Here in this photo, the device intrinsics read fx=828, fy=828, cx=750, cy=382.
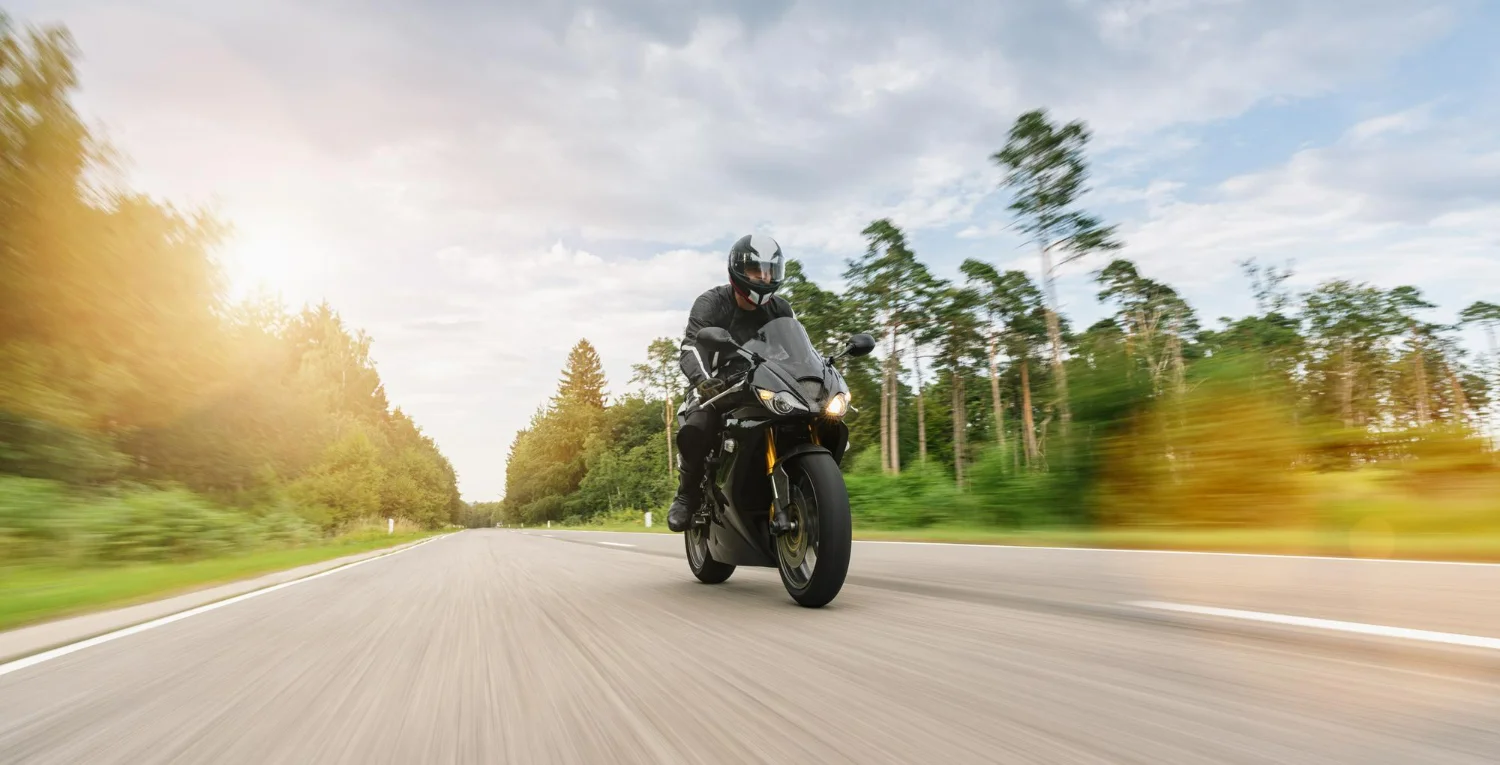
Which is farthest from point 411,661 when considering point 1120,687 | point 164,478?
point 164,478

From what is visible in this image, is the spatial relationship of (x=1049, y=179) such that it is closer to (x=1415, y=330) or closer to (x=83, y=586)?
(x=83, y=586)

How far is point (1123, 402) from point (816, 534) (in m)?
10.9

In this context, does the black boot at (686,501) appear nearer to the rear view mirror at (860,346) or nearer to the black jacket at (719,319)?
the black jacket at (719,319)

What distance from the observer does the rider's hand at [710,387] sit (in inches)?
199

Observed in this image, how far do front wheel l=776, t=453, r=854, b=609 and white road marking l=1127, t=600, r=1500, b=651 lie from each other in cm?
147

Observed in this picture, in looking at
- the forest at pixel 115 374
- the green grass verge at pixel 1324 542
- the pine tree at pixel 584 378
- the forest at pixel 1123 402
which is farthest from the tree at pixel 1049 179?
the pine tree at pixel 584 378

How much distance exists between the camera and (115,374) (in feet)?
54.1

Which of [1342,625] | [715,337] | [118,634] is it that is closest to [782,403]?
[715,337]

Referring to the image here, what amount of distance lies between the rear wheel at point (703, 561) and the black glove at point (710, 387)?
3.57 feet

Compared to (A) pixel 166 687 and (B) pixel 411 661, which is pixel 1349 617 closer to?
(B) pixel 411 661

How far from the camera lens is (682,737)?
2107 mm

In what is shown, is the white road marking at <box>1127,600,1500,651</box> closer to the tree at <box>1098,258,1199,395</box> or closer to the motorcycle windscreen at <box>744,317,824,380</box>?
the motorcycle windscreen at <box>744,317,824,380</box>

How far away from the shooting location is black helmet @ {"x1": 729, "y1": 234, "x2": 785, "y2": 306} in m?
5.04

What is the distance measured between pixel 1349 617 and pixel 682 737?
2.98 meters
